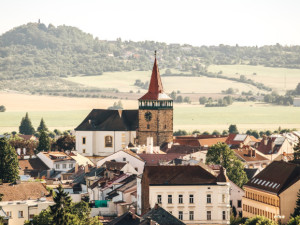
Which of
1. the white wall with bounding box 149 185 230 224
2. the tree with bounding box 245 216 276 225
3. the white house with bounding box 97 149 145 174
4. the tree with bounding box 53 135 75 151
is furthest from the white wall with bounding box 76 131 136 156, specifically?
the tree with bounding box 245 216 276 225

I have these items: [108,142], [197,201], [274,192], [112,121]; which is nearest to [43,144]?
[112,121]

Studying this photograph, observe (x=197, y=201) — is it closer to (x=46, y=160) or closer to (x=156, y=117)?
(x=156, y=117)

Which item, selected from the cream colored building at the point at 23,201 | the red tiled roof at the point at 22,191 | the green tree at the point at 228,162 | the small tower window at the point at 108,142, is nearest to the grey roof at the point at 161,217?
the cream colored building at the point at 23,201

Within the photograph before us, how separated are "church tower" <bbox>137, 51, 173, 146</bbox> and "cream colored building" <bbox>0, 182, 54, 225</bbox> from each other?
5140cm

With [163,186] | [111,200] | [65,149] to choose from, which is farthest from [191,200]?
[65,149]

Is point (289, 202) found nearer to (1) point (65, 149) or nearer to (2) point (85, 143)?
(2) point (85, 143)

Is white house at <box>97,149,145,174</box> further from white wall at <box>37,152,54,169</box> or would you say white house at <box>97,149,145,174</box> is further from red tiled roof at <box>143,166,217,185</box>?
red tiled roof at <box>143,166,217,185</box>

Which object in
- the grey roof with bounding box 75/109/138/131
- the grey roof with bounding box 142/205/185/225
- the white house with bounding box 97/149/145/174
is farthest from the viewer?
the grey roof with bounding box 75/109/138/131

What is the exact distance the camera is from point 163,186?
108m

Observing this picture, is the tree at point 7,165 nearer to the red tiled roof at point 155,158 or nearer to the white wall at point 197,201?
the red tiled roof at point 155,158

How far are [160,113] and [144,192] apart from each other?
58.5 metres

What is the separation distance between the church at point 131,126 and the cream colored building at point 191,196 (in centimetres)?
5764

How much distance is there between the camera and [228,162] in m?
136

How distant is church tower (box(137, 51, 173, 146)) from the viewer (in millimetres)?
166750
